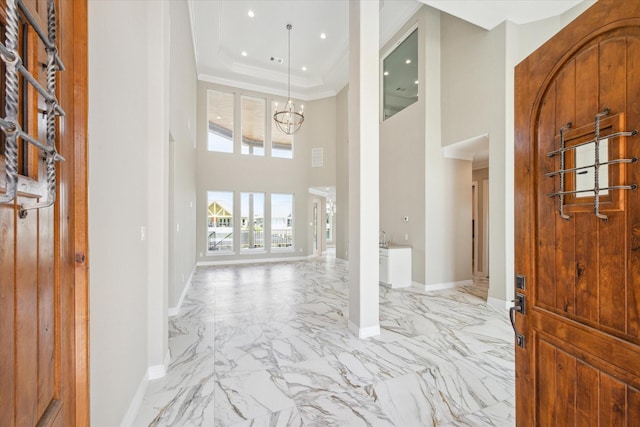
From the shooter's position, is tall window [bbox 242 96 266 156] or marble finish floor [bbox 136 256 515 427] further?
tall window [bbox 242 96 266 156]

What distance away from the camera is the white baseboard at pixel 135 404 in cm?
182

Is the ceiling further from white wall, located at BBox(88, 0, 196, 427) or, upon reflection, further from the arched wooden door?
white wall, located at BBox(88, 0, 196, 427)

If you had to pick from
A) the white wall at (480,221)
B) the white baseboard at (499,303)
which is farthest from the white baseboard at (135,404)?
the white wall at (480,221)

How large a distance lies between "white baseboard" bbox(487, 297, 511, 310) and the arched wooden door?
128 inches

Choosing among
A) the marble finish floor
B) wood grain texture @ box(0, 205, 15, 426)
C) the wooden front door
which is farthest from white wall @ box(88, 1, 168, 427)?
wood grain texture @ box(0, 205, 15, 426)

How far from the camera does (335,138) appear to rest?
9156 millimetres

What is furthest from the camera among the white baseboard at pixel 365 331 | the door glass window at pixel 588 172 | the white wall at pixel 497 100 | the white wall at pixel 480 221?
the white wall at pixel 480 221

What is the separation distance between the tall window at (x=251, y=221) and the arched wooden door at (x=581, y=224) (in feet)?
27.2

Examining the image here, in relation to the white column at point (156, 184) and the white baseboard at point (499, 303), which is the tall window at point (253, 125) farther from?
the white baseboard at point (499, 303)

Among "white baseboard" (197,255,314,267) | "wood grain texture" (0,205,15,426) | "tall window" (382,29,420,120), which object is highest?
"tall window" (382,29,420,120)

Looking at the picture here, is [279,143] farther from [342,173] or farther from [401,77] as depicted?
[401,77]

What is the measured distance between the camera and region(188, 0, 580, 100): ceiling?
4055 mm

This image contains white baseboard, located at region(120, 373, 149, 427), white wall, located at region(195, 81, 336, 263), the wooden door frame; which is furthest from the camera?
white wall, located at region(195, 81, 336, 263)

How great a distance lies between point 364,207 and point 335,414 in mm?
2061
